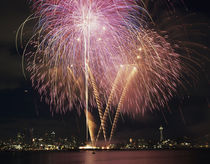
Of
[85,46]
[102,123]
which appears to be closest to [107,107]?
[102,123]

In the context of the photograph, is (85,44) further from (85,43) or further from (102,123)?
(102,123)

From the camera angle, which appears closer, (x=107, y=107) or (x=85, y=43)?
(x=85, y=43)

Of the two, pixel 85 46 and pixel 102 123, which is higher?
pixel 85 46

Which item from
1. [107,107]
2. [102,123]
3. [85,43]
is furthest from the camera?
[102,123]

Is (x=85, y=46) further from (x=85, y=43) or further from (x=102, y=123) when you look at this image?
(x=102, y=123)

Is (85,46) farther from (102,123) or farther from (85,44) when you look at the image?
(102,123)

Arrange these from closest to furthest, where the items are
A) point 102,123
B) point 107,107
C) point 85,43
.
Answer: point 85,43
point 107,107
point 102,123

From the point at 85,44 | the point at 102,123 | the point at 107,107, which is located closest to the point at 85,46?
the point at 85,44

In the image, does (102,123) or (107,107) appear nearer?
(107,107)

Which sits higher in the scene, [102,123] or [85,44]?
[85,44]
